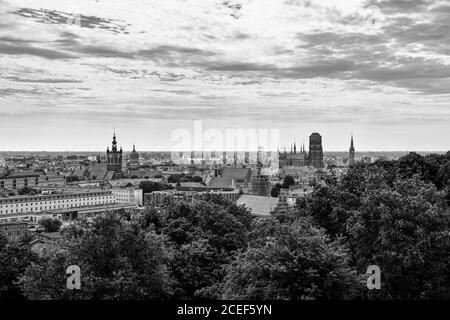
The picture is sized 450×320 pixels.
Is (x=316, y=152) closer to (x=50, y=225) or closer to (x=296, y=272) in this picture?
(x=50, y=225)

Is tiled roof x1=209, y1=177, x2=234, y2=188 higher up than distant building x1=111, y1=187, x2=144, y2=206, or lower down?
higher up

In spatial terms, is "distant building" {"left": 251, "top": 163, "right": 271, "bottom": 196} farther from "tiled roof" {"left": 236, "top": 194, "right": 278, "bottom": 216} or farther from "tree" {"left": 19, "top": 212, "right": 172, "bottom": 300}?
"tree" {"left": 19, "top": 212, "right": 172, "bottom": 300}

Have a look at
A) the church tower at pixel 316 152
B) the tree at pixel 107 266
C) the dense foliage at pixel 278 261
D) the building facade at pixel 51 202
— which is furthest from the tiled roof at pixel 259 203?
the church tower at pixel 316 152

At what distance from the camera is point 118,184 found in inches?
5433

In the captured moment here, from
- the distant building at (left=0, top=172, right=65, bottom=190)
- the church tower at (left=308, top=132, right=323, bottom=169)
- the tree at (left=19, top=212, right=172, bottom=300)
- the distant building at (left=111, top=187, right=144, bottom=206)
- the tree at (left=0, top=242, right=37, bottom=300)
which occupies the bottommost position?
the distant building at (left=111, top=187, right=144, bottom=206)

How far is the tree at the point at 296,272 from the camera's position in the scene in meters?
13.8

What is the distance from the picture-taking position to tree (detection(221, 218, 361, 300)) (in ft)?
45.1

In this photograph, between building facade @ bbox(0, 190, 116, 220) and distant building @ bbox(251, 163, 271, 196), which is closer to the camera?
building facade @ bbox(0, 190, 116, 220)

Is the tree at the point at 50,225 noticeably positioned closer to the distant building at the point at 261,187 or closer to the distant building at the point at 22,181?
the distant building at the point at 261,187

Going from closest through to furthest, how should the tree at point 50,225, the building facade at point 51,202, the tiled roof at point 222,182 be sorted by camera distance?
1. the tree at point 50,225
2. the building facade at point 51,202
3. the tiled roof at point 222,182

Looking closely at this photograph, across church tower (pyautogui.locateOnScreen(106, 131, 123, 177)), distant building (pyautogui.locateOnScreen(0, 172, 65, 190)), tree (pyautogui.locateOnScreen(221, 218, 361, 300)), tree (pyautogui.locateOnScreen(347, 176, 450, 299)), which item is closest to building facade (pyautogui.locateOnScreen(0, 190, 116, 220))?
distant building (pyautogui.locateOnScreen(0, 172, 65, 190))

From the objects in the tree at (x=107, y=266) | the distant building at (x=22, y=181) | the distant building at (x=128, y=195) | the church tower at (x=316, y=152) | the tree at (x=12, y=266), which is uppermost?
the church tower at (x=316, y=152)
